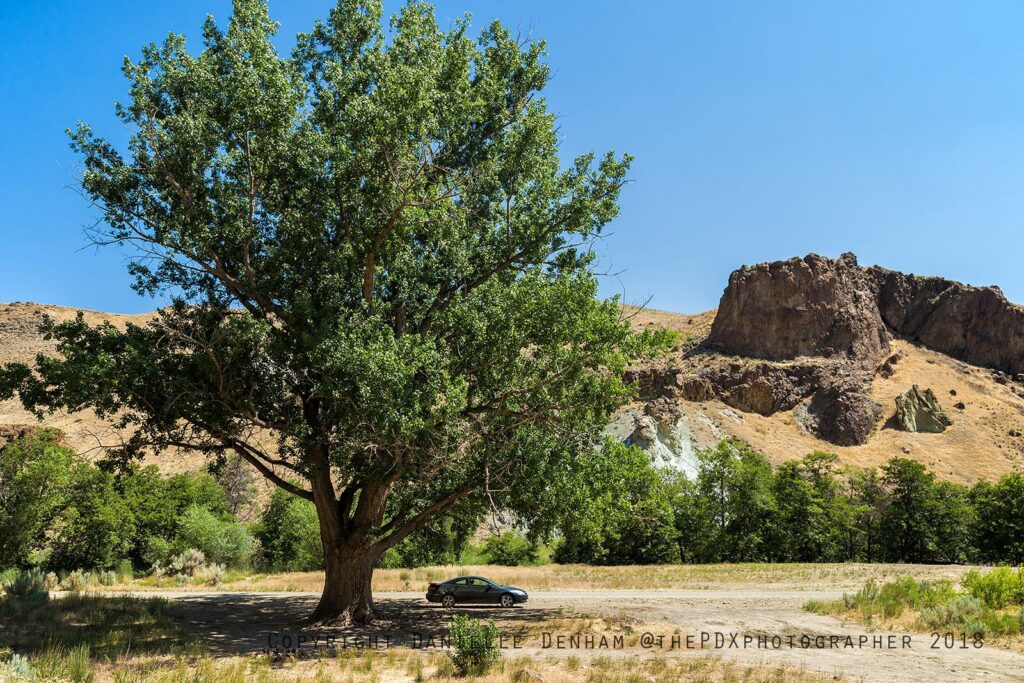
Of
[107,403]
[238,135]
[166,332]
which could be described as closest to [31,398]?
[107,403]

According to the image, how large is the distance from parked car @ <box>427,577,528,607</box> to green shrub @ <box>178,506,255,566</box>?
2587cm

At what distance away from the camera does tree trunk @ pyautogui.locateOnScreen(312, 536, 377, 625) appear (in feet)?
64.9

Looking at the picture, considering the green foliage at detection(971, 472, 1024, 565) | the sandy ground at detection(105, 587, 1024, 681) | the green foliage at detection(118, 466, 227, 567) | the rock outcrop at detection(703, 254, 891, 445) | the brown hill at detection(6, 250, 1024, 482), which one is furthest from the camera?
the rock outcrop at detection(703, 254, 891, 445)

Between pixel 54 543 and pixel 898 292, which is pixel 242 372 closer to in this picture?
pixel 54 543

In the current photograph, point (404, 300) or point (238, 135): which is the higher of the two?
point (238, 135)

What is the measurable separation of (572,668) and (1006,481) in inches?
2306

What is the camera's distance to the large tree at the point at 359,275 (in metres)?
16.1

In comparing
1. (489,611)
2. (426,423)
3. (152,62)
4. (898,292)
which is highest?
(898,292)

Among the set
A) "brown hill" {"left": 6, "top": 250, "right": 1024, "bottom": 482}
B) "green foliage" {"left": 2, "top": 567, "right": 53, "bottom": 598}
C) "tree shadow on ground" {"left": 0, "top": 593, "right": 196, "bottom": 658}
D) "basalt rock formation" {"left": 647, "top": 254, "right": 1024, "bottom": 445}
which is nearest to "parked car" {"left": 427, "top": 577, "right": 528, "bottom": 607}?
"tree shadow on ground" {"left": 0, "top": 593, "right": 196, "bottom": 658}

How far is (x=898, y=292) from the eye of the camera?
129m

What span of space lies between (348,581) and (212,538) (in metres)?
31.3

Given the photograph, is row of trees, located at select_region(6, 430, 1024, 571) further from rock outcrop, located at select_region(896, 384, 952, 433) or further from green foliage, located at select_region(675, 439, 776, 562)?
rock outcrop, located at select_region(896, 384, 952, 433)

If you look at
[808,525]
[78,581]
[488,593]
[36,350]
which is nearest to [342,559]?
[488,593]

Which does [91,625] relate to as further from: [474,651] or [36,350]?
[36,350]
